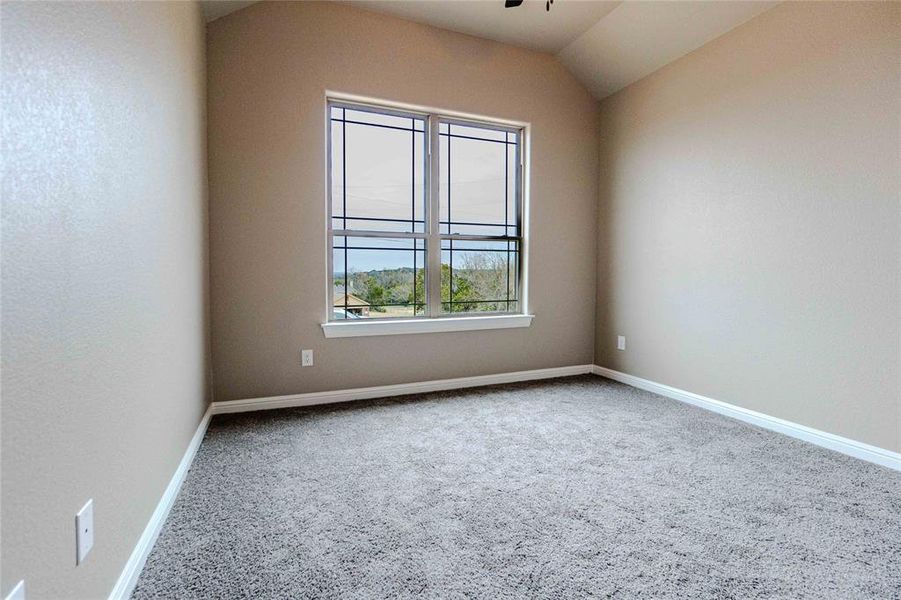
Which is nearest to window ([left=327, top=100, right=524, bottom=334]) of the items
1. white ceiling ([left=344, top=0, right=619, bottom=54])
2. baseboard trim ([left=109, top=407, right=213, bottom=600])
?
white ceiling ([left=344, top=0, right=619, bottom=54])

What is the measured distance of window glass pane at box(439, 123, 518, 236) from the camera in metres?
3.68

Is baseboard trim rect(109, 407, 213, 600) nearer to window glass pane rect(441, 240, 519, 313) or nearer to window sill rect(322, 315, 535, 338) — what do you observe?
window sill rect(322, 315, 535, 338)

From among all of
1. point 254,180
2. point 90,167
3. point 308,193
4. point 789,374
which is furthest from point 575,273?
point 90,167

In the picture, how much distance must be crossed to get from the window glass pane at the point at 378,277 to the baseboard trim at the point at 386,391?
1.82 feet

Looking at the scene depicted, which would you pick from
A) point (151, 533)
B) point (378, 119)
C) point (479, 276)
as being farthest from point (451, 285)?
point (151, 533)

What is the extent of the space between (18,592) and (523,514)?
4.77 feet

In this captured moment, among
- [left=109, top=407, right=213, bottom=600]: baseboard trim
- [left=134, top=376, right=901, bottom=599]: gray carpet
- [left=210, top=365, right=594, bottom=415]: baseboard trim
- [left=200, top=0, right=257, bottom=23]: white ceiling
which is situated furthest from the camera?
[left=210, top=365, right=594, bottom=415]: baseboard trim

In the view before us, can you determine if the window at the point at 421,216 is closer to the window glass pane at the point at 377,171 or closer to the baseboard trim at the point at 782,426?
the window glass pane at the point at 377,171

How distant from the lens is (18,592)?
2.62 feet

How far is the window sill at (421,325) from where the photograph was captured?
10.6 feet

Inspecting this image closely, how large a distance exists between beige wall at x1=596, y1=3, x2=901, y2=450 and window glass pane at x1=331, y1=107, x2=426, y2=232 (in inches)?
69.7

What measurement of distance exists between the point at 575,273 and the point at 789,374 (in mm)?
1794

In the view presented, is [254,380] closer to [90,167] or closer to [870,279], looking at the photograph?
[90,167]

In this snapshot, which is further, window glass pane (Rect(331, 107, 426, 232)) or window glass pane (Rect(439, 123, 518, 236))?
window glass pane (Rect(439, 123, 518, 236))
